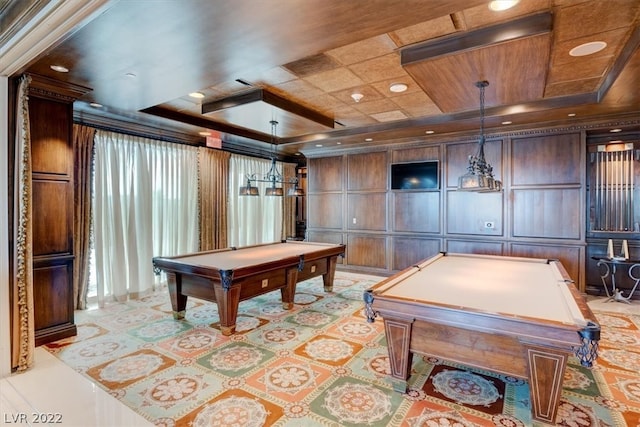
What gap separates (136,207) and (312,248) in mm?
2801

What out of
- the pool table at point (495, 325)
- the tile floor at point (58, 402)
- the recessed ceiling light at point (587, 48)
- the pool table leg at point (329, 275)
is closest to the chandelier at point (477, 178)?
the pool table at point (495, 325)

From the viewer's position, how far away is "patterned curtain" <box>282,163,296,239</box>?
8.20 meters

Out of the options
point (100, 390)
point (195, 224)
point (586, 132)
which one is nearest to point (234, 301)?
point (100, 390)

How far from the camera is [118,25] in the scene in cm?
213

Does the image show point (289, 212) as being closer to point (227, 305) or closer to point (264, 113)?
point (264, 113)

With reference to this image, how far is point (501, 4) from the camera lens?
7.21ft

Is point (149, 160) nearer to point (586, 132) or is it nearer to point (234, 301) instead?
point (234, 301)

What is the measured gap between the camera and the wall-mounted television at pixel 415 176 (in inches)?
241

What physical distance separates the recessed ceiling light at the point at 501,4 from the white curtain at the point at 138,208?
4.91 meters

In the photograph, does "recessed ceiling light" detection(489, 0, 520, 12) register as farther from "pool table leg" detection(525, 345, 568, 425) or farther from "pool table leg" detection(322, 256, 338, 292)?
"pool table leg" detection(322, 256, 338, 292)

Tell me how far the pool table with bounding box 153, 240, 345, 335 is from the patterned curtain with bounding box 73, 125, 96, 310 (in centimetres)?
128

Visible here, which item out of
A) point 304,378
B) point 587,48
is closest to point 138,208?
point 304,378

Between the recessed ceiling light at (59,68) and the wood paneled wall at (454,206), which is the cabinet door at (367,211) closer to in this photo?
the wood paneled wall at (454,206)

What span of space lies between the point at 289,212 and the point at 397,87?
503 cm
